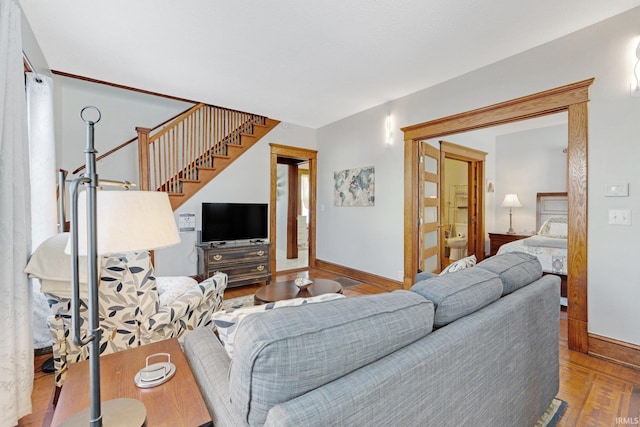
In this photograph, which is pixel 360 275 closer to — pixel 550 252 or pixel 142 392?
pixel 550 252

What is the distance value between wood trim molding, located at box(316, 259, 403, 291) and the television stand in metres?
1.23

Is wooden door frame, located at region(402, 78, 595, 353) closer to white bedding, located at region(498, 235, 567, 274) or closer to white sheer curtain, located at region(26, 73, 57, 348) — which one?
white bedding, located at region(498, 235, 567, 274)

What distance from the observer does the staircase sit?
3.92 meters

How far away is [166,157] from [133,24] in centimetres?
201

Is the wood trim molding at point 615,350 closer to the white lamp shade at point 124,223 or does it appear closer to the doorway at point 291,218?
the white lamp shade at point 124,223

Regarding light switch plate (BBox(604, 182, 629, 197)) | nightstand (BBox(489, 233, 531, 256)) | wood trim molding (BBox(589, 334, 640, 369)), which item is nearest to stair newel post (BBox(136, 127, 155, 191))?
light switch plate (BBox(604, 182, 629, 197))

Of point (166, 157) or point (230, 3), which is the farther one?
point (166, 157)

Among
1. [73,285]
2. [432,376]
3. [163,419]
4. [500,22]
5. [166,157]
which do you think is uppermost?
[500,22]

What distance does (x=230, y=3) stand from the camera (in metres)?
2.07

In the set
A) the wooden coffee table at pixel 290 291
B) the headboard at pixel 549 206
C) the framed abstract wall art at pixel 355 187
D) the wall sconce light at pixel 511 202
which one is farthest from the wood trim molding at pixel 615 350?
the headboard at pixel 549 206

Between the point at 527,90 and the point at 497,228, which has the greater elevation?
the point at 527,90

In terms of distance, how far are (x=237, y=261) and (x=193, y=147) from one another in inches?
71.2

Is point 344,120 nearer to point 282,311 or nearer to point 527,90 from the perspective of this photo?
point 527,90

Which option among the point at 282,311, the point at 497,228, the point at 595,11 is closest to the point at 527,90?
the point at 595,11
